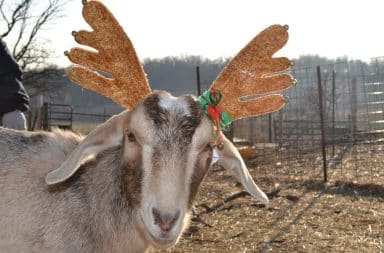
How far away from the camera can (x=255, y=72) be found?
12.9ft

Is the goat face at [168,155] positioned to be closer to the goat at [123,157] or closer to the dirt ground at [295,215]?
the goat at [123,157]

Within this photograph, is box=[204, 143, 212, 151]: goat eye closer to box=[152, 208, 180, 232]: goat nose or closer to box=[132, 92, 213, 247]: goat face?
box=[132, 92, 213, 247]: goat face

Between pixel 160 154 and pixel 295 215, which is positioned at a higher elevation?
pixel 160 154

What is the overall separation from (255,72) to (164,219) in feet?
5.13

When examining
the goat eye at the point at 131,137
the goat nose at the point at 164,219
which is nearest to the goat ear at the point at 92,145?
the goat eye at the point at 131,137

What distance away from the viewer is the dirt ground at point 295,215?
6645 millimetres

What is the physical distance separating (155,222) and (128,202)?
638mm

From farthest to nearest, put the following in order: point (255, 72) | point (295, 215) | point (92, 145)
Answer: point (295, 215) → point (255, 72) → point (92, 145)

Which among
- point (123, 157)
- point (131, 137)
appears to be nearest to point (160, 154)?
point (131, 137)

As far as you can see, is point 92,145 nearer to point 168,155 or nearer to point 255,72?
point 168,155

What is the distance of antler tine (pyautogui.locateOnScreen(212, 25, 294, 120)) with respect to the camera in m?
3.88

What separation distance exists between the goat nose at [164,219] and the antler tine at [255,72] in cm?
126

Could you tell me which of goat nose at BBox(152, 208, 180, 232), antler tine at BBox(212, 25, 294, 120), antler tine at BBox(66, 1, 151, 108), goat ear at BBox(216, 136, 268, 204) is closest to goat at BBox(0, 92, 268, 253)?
goat nose at BBox(152, 208, 180, 232)

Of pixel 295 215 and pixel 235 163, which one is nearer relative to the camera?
pixel 235 163
